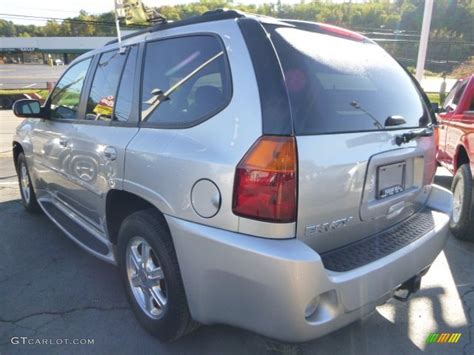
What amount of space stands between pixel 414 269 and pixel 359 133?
89 centimetres

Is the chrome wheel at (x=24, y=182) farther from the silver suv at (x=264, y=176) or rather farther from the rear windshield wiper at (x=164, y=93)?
the rear windshield wiper at (x=164, y=93)

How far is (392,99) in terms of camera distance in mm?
2467

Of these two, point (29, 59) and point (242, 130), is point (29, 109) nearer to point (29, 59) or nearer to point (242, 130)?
point (242, 130)

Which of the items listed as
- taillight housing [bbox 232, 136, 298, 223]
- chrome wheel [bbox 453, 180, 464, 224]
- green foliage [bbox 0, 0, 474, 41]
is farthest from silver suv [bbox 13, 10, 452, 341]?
green foliage [bbox 0, 0, 474, 41]

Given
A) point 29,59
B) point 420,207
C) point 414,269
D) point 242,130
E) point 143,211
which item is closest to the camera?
point 242,130

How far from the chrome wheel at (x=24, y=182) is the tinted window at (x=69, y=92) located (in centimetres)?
126

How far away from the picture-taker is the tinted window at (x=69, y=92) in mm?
3484

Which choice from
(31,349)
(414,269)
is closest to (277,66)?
(414,269)

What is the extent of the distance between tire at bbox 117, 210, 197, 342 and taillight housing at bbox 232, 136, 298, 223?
63 cm

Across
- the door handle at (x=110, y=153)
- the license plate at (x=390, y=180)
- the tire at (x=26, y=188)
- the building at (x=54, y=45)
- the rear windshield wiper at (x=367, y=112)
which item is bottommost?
the tire at (x=26, y=188)

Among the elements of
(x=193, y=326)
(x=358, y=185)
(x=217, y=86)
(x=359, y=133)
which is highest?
(x=217, y=86)

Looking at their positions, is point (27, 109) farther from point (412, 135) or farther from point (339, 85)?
point (412, 135)

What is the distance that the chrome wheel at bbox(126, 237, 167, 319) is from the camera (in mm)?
2436

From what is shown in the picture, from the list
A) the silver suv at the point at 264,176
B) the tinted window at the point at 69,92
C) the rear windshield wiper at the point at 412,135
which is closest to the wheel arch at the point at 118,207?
the silver suv at the point at 264,176
